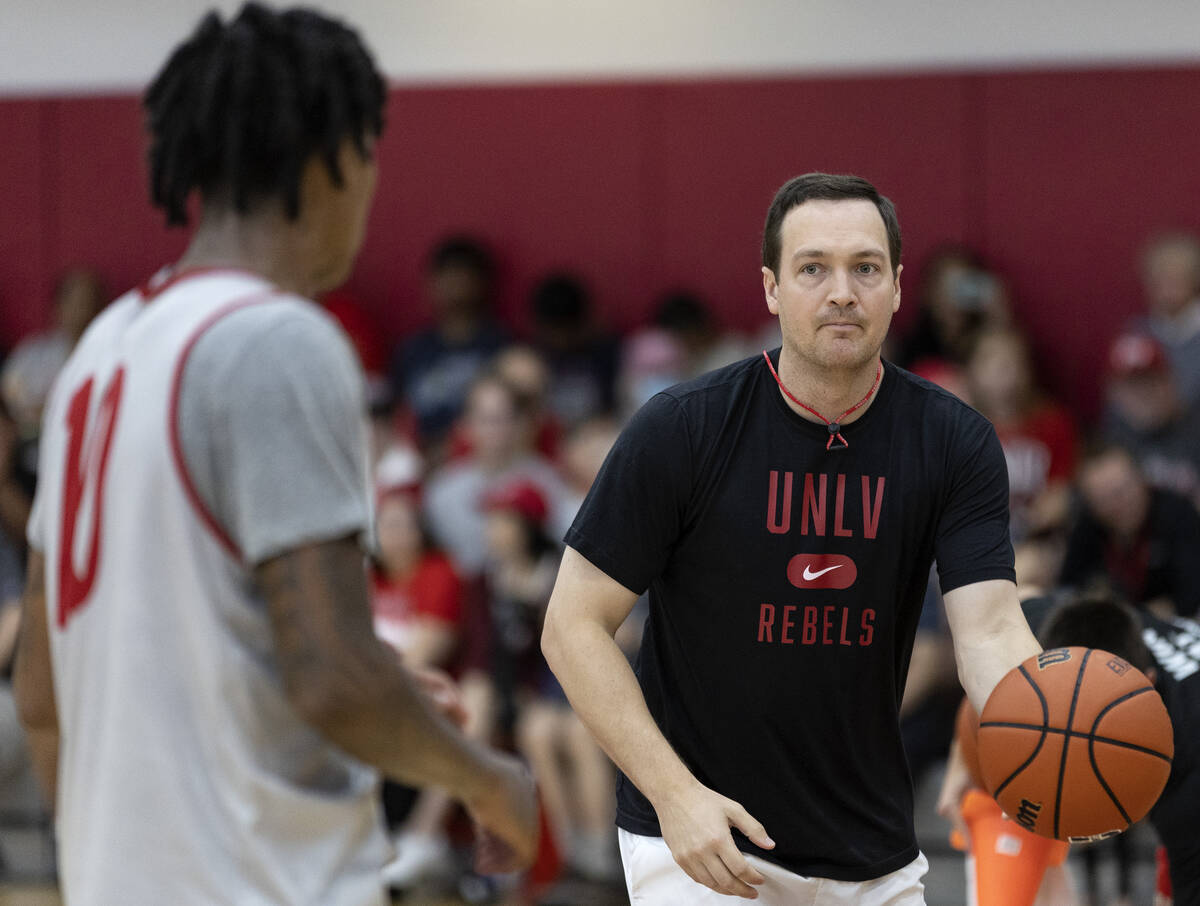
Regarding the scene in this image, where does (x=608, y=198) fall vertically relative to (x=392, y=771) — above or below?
above

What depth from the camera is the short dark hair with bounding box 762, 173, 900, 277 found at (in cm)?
296

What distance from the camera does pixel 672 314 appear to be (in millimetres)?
8219

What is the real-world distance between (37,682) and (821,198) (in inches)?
64.7

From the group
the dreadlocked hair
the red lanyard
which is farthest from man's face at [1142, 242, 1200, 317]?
the dreadlocked hair

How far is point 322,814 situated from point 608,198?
751cm

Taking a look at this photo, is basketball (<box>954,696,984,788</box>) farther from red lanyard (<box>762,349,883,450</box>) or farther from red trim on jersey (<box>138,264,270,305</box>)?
red trim on jersey (<box>138,264,270,305</box>)

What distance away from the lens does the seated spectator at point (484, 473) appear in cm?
741

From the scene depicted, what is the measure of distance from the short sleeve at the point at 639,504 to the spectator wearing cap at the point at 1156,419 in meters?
4.37

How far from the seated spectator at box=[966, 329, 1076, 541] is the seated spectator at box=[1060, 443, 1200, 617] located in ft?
2.58

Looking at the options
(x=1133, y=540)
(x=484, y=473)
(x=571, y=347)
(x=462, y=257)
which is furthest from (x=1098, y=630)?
(x=462, y=257)

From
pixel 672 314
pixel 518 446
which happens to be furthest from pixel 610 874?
pixel 672 314

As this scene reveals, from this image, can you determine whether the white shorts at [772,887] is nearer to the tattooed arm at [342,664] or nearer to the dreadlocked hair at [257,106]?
the tattooed arm at [342,664]

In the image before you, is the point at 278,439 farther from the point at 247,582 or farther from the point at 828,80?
the point at 828,80

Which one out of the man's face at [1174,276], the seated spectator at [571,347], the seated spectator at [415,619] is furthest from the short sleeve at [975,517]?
the seated spectator at [571,347]
